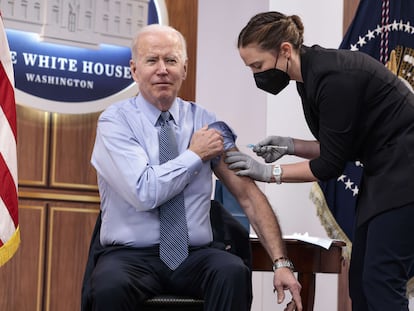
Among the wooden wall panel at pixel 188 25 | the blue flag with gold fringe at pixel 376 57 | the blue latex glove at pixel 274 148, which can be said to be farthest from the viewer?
the blue flag with gold fringe at pixel 376 57

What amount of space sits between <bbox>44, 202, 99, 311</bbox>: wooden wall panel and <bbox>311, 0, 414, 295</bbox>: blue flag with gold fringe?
1303 millimetres

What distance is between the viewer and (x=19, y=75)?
11.2ft

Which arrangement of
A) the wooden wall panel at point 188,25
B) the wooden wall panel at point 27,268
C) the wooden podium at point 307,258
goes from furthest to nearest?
the wooden wall panel at point 188,25
the wooden wall panel at point 27,268
the wooden podium at point 307,258

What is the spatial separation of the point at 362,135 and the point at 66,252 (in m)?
1.56

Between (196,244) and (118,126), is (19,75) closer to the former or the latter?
(118,126)

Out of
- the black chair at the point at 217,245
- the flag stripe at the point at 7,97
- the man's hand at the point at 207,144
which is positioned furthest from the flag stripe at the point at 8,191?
the man's hand at the point at 207,144

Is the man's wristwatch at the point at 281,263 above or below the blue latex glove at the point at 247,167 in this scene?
below

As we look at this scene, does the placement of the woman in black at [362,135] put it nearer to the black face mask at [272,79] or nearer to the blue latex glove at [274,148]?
the black face mask at [272,79]

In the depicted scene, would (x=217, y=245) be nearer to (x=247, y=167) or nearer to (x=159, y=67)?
(x=247, y=167)

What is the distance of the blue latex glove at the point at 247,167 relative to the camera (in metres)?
2.71

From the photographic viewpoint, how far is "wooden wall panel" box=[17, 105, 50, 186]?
3391mm

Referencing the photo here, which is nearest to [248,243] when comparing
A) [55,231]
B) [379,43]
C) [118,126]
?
[118,126]

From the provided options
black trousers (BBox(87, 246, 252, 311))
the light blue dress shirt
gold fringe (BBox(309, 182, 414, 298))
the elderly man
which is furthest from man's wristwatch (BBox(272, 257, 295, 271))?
gold fringe (BBox(309, 182, 414, 298))

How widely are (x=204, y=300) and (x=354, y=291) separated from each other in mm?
506
